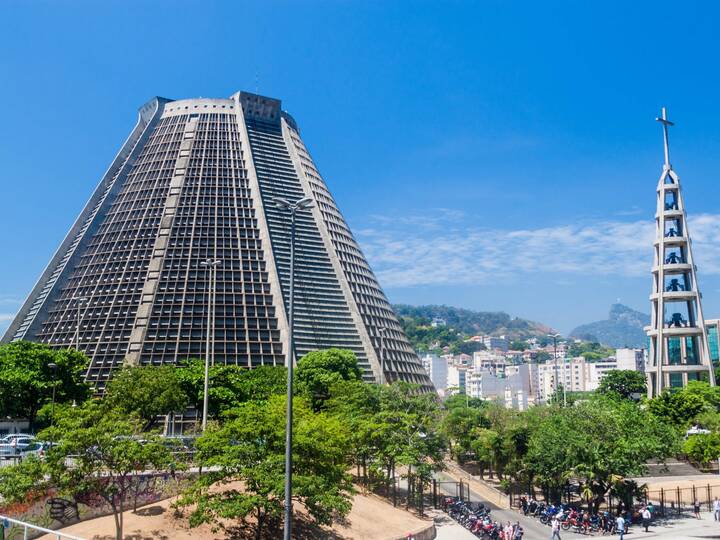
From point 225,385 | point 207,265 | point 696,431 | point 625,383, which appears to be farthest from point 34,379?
point 625,383

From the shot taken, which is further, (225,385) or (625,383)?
(625,383)

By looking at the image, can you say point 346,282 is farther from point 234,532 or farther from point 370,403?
point 234,532

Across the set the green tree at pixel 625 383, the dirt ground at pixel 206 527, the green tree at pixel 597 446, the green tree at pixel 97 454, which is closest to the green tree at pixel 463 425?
the green tree at pixel 597 446

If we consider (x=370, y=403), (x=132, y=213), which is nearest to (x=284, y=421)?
(x=370, y=403)

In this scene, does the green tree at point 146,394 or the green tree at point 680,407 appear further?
the green tree at point 680,407

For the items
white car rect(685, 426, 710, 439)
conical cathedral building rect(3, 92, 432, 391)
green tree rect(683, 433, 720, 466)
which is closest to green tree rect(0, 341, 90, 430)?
conical cathedral building rect(3, 92, 432, 391)

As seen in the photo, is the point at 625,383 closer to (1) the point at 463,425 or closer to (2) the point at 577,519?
(1) the point at 463,425

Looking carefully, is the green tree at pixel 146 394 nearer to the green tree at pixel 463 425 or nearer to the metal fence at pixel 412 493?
the metal fence at pixel 412 493
